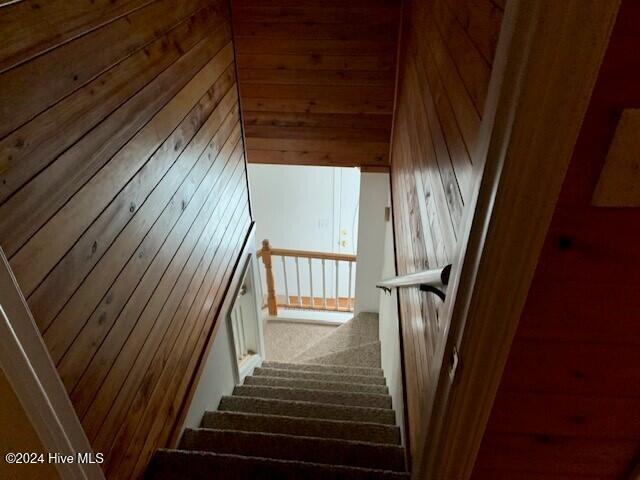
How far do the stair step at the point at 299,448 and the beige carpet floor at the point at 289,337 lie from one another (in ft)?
9.04

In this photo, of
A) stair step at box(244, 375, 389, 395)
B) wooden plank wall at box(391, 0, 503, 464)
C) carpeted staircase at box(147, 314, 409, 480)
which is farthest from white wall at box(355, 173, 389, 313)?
stair step at box(244, 375, 389, 395)

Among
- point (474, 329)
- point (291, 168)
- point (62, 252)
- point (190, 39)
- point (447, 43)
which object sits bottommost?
point (474, 329)

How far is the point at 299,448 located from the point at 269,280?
3057 millimetres

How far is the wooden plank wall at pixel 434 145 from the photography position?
3.34 ft

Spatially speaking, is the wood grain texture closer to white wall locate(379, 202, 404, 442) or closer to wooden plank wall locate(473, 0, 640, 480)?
wooden plank wall locate(473, 0, 640, 480)

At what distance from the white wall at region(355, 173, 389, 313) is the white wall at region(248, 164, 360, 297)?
1.14 metres

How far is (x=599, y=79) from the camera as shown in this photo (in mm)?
563

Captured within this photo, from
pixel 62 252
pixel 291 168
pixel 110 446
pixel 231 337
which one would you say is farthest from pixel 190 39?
pixel 291 168

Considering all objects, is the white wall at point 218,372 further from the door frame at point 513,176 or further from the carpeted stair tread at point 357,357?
the door frame at point 513,176

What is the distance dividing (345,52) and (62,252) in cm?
267

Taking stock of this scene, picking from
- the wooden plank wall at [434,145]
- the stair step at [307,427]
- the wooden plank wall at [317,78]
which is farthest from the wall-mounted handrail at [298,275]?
the stair step at [307,427]

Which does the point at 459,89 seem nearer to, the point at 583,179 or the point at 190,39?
the point at 583,179

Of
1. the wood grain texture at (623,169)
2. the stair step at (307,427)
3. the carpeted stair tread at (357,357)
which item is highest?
the carpeted stair tread at (357,357)

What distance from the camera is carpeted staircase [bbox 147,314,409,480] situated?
1.53 meters
